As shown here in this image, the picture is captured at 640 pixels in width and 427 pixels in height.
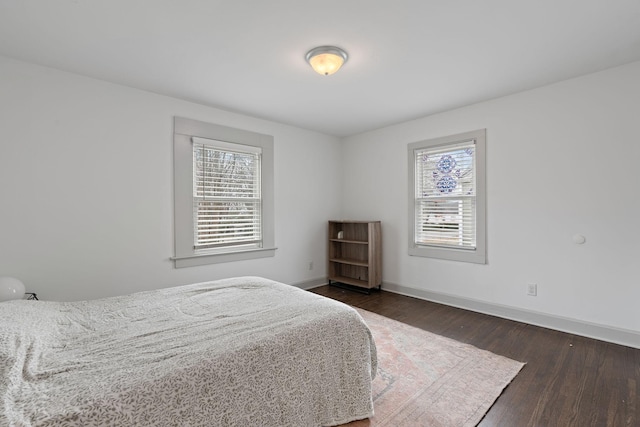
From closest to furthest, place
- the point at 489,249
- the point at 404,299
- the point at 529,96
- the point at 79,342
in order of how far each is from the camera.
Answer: the point at 79,342
the point at 529,96
the point at 489,249
the point at 404,299

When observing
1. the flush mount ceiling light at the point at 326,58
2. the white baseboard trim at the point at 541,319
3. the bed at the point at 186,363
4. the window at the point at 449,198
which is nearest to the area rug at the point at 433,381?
the bed at the point at 186,363

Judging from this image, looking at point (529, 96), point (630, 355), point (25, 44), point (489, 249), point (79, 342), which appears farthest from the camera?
point (489, 249)

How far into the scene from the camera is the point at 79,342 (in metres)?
1.45

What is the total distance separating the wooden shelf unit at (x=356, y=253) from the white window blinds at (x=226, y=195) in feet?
4.59

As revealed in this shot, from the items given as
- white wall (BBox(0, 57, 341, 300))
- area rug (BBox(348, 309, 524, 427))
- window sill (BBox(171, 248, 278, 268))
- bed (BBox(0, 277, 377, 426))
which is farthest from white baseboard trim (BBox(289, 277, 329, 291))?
bed (BBox(0, 277, 377, 426))

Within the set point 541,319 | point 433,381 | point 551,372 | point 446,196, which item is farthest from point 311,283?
point 551,372

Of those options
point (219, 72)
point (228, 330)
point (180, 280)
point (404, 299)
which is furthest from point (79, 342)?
point (404, 299)

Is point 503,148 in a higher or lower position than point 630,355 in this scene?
higher

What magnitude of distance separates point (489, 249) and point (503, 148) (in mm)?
1188

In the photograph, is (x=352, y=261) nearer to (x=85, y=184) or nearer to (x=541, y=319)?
(x=541, y=319)

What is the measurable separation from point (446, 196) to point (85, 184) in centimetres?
404

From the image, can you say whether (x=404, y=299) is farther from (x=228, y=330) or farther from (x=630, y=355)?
(x=228, y=330)

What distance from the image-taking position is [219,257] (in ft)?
11.7

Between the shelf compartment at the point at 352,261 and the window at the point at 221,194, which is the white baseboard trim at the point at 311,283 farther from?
the window at the point at 221,194
